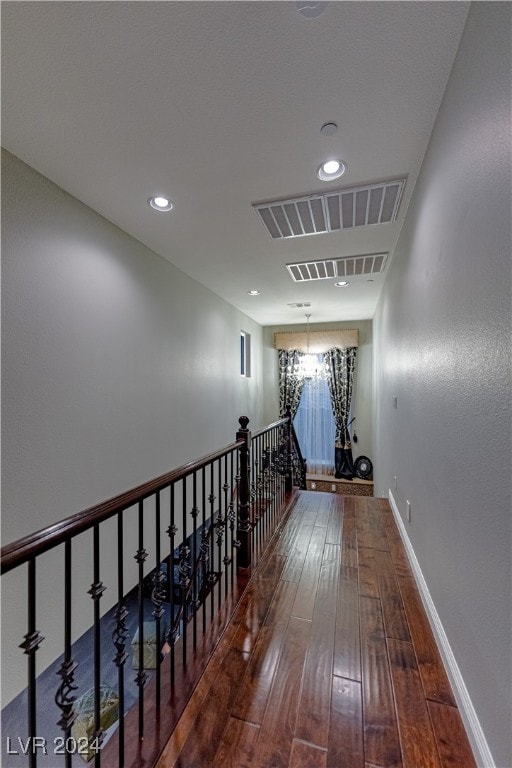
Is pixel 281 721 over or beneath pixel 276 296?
beneath

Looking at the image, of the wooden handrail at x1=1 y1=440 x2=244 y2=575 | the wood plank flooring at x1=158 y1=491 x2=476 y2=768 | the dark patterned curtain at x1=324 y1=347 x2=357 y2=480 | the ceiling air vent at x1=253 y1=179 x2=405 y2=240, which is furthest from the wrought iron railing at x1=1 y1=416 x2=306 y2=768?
the dark patterned curtain at x1=324 y1=347 x2=357 y2=480

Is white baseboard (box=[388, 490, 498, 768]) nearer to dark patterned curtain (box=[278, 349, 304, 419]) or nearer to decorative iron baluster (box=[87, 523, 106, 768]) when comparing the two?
decorative iron baluster (box=[87, 523, 106, 768])

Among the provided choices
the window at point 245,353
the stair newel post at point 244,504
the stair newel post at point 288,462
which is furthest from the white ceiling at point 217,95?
the window at point 245,353

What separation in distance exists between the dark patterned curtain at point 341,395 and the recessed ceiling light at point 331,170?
4.41 meters

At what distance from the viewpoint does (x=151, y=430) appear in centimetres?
303

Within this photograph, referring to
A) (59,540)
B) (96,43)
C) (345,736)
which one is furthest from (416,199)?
(345,736)

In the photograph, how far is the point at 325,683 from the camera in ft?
4.55

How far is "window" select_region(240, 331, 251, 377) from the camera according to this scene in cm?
567

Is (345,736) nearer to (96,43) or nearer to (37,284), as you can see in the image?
(37,284)

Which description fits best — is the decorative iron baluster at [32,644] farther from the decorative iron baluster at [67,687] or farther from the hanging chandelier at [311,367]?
the hanging chandelier at [311,367]

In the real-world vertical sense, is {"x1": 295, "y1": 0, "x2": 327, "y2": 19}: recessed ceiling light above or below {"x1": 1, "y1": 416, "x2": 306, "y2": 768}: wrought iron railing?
above

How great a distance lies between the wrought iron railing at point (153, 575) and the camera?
832 mm

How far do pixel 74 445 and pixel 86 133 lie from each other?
1867 mm

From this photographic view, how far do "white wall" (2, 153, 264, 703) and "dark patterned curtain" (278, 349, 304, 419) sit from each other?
3.39 m
